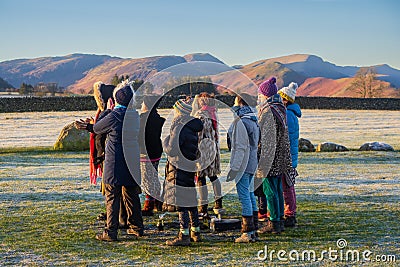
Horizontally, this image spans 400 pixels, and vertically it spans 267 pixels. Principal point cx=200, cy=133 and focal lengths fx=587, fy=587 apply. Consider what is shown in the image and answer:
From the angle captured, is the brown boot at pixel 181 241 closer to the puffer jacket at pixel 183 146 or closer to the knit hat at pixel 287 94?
the puffer jacket at pixel 183 146

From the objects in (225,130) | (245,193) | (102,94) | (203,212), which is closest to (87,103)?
(225,130)

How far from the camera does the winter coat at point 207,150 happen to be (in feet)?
23.9

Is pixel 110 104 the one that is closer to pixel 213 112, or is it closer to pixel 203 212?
pixel 213 112

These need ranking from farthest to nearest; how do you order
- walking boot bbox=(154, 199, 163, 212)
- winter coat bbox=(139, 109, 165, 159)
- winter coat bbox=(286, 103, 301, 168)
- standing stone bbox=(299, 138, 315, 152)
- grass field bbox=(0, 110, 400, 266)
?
standing stone bbox=(299, 138, 315, 152)
walking boot bbox=(154, 199, 163, 212)
winter coat bbox=(286, 103, 301, 168)
winter coat bbox=(139, 109, 165, 159)
grass field bbox=(0, 110, 400, 266)

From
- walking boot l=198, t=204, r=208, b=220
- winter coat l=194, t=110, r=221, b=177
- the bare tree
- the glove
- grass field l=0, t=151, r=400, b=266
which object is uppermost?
the bare tree

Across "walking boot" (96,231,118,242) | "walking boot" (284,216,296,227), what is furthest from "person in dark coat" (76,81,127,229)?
"walking boot" (284,216,296,227)

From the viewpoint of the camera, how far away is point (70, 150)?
1745cm

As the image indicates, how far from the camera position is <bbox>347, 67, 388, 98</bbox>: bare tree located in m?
64.4

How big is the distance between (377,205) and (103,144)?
14.1 feet

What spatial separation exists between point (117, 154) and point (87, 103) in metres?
34.1

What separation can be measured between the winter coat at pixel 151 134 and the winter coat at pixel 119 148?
0.62 m

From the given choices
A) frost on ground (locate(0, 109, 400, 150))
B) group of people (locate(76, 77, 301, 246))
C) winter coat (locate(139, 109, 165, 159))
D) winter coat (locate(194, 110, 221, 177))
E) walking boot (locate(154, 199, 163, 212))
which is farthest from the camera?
frost on ground (locate(0, 109, 400, 150))

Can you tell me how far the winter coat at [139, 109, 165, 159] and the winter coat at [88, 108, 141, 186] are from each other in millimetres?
619

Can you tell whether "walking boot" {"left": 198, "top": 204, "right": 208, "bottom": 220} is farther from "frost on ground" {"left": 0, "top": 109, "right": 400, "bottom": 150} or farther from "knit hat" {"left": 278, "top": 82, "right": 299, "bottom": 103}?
"frost on ground" {"left": 0, "top": 109, "right": 400, "bottom": 150}
